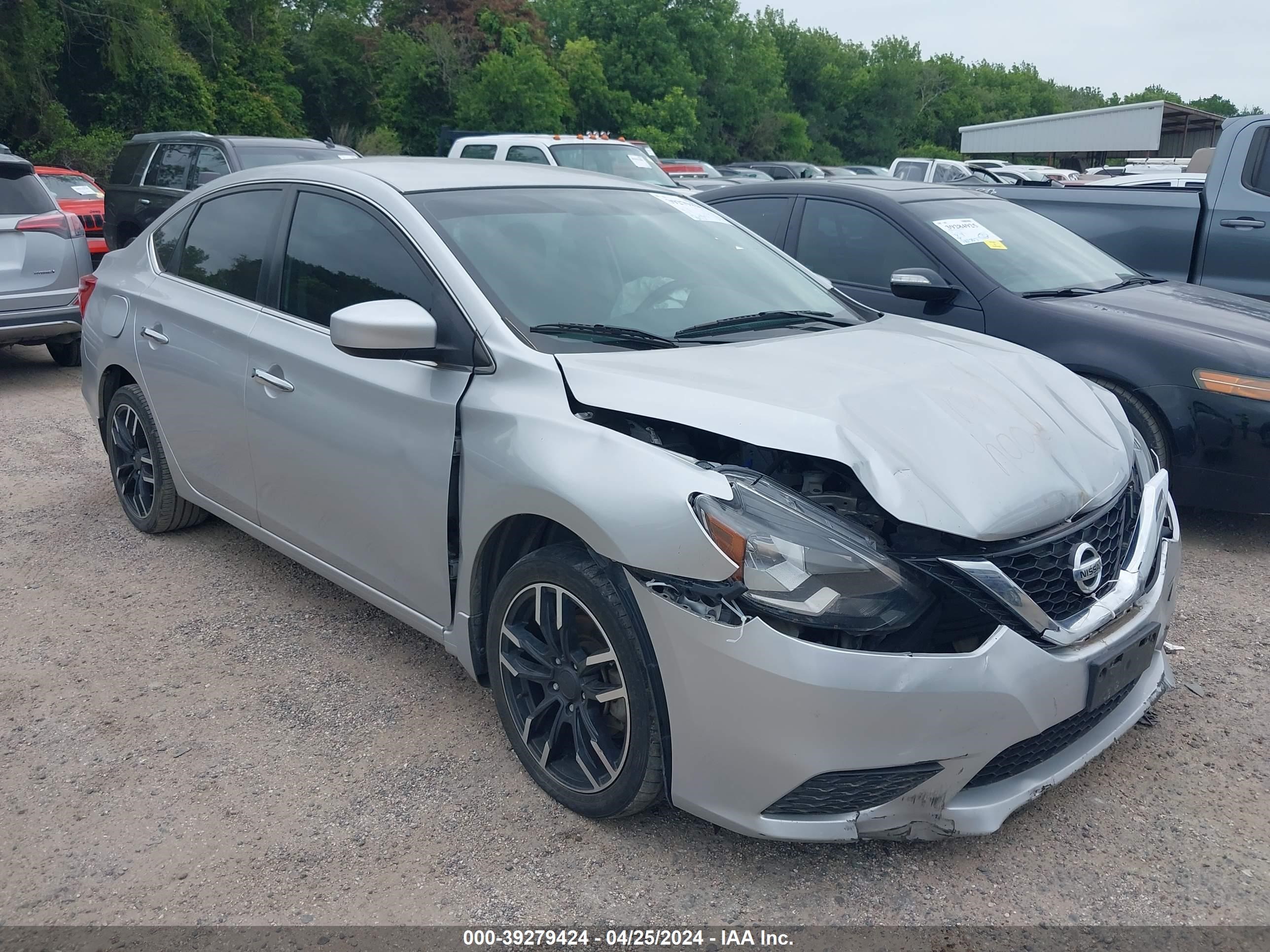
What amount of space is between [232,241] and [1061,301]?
373 cm

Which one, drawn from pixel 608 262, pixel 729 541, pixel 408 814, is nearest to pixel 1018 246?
pixel 608 262

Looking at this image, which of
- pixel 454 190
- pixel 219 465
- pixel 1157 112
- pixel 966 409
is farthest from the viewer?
pixel 1157 112

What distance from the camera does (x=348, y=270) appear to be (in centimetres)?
357

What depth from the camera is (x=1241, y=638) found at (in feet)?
12.7

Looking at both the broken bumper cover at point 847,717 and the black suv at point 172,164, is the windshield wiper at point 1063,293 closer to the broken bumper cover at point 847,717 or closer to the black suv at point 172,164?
the broken bumper cover at point 847,717

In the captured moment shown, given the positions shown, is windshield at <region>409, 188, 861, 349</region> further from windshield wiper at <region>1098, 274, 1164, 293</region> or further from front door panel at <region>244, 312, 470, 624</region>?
windshield wiper at <region>1098, 274, 1164, 293</region>

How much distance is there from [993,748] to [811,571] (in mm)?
578

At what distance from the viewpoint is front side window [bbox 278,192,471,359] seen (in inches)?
126

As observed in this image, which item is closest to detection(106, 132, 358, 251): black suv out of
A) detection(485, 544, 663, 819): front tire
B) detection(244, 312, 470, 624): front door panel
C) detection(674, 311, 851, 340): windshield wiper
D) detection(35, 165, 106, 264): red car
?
detection(35, 165, 106, 264): red car

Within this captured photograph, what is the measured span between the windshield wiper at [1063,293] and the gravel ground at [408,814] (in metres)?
1.69

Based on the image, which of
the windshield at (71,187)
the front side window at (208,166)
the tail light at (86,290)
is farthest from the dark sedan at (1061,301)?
the windshield at (71,187)

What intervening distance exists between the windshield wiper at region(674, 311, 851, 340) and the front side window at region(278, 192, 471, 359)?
2.32 ft

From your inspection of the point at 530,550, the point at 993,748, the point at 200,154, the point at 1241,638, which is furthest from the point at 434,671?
the point at 200,154

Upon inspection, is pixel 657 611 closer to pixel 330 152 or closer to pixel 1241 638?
pixel 1241 638
